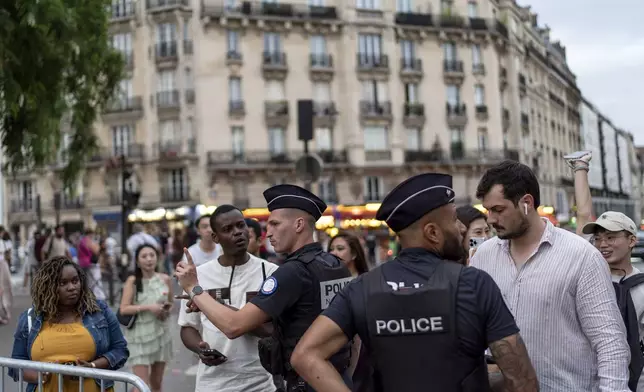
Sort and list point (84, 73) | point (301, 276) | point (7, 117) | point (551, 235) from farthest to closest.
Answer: point (84, 73)
point (7, 117)
point (301, 276)
point (551, 235)

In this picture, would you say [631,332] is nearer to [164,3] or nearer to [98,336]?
[98,336]

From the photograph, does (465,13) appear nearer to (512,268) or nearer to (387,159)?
(387,159)

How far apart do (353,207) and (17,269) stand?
17015mm

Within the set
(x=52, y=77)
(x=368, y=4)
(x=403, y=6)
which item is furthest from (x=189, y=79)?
(x=52, y=77)

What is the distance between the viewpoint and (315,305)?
3.87 meters

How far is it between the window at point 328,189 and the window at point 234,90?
7.03 meters

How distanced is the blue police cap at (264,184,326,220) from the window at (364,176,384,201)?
48.7m

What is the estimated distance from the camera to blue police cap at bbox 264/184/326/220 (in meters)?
4.19

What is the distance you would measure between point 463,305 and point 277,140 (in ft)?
158

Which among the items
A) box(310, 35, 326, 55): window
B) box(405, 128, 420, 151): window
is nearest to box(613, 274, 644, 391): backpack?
box(310, 35, 326, 55): window

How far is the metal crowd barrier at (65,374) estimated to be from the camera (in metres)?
4.07

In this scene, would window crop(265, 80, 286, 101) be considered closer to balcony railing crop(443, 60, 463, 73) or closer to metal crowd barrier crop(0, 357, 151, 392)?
balcony railing crop(443, 60, 463, 73)

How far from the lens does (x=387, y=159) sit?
5281 centimetres

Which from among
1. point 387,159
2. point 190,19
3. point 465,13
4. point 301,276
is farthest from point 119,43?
point 301,276
